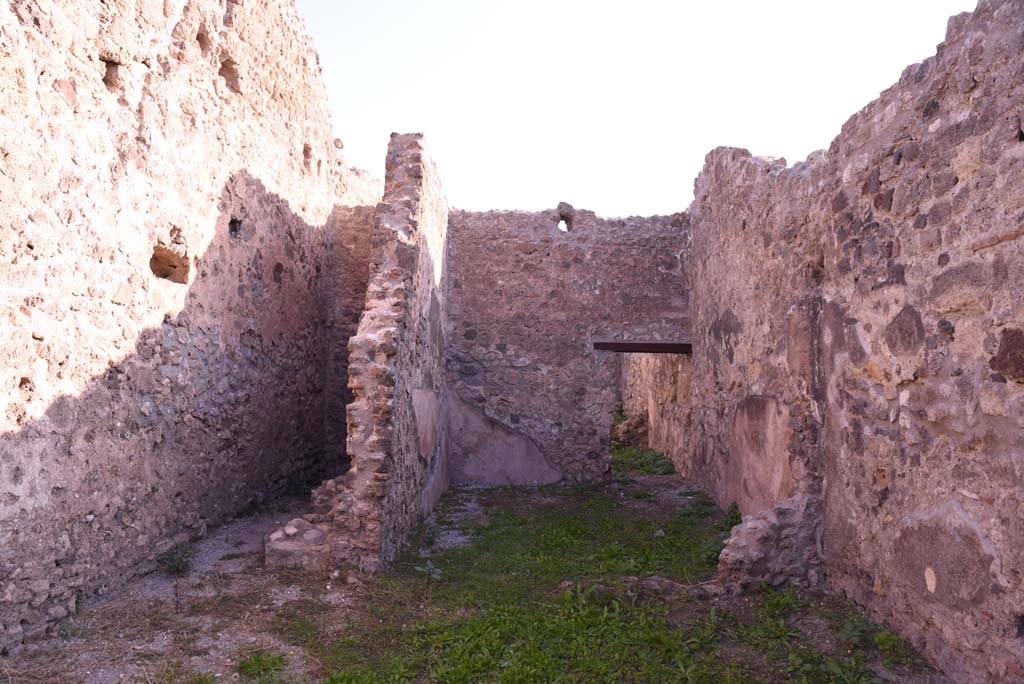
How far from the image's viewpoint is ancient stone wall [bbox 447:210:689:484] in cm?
819

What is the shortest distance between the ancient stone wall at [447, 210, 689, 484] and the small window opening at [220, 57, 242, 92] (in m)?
3.27

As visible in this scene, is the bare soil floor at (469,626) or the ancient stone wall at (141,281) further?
the ancient stone wall at (141,281)

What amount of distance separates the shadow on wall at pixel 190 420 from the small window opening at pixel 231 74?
71 centimetres

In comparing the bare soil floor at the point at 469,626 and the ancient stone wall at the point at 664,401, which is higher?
the ancient stone wall at the point at 664,401

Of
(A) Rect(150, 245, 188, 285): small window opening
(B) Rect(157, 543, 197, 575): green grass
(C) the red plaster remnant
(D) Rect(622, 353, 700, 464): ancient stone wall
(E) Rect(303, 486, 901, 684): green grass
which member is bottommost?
(E) Rect(303, 486, 901, 684): green grass

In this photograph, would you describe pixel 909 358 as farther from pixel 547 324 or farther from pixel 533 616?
pixel 547 324

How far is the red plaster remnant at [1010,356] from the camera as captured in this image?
2.74 metres

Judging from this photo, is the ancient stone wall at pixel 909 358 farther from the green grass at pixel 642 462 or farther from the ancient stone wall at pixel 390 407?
the green grass at pixel 642 462

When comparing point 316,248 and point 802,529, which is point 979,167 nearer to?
point 802,529

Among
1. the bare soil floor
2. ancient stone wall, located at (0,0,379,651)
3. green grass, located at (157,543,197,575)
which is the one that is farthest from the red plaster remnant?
green grass, located at (157,543,197,575)

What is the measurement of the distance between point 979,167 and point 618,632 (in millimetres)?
2972

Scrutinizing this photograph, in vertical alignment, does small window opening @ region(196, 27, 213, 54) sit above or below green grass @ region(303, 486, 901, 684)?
above

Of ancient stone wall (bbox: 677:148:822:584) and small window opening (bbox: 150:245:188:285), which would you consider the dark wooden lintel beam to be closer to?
ancient stone wall (bbox: 677:148:822:584)

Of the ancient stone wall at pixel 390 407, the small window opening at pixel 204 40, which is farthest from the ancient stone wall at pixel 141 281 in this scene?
the ancient stone wall at pixel 390 407
